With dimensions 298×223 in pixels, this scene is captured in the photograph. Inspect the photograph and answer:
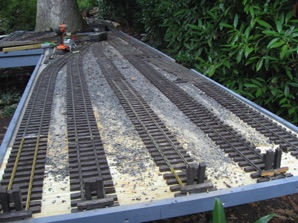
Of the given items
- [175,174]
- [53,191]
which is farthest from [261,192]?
[53,191]

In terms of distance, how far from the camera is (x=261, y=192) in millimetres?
2570

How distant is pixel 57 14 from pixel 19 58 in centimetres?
416

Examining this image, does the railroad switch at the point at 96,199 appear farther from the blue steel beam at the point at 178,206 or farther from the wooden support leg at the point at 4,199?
the wooden support leg at the point at 4,199

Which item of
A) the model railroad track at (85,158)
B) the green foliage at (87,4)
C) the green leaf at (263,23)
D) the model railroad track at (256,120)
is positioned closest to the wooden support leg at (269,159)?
the model railroad track at (256,120)

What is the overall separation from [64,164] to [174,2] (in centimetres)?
598

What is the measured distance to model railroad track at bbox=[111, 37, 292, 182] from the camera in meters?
2.78

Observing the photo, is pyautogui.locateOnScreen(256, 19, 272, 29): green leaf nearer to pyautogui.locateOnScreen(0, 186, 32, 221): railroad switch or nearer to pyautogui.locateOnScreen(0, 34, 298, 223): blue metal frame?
pyautogui.locateOnScreen(0, 34, 298, 223): blue metal frame

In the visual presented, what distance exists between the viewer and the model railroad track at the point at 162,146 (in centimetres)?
256

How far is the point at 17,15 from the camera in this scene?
1434cm

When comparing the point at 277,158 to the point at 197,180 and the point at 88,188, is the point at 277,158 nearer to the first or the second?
the point at 197,180

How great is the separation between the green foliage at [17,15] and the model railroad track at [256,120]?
1068 cm

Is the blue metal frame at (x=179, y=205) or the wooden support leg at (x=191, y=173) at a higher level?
the wooden support leg at (x=191, y=173)

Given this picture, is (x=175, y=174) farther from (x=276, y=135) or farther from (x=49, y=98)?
(x=49, y=98)

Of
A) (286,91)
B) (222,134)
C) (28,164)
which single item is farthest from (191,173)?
(286,91)
